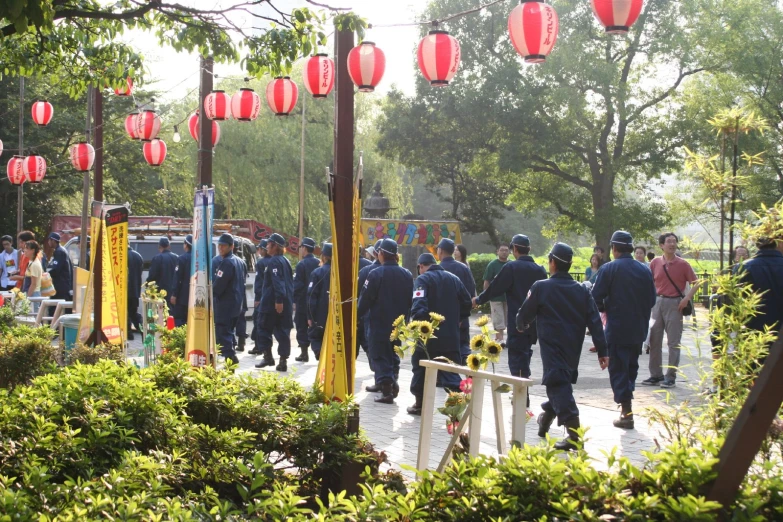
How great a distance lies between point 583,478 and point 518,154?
25215 millimetres

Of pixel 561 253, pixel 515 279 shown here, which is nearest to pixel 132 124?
pixel 515 279

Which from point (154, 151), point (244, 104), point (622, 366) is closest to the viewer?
point (622, 366)

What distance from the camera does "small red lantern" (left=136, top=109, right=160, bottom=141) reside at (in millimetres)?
15828

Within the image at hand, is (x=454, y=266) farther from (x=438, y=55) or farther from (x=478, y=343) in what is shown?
(x=478, y=343)

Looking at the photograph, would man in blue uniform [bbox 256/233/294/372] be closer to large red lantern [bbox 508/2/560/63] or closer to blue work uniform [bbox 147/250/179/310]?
blue work uniform [bbox 147/250/179/310]

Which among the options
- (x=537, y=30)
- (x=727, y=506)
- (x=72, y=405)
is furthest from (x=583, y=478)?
(x=537, y=30)

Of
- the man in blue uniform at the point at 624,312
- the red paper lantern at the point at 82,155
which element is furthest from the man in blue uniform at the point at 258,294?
the man in blue uniform at the point at 624,312

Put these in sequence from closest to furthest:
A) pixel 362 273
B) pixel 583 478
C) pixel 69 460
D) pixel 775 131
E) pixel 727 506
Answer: pixel 727 506 < pixel 583 478 < pixel 69 460 < pixel 362 273 < pixel 775 131

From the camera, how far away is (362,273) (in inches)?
480

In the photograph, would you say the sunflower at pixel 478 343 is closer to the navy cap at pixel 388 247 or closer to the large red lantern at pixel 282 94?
the navy cap at pixel 388 247

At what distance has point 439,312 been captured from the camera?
963cm

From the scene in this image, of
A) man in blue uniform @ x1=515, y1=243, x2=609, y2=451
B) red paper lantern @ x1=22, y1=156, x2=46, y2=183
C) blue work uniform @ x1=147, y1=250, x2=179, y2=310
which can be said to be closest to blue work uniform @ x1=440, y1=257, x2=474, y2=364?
man in blue uniform @ x1=515, y1=243, x2=609, y2=451

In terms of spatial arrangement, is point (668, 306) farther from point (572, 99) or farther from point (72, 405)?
point (572, 99)

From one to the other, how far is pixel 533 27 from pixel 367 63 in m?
1.80
